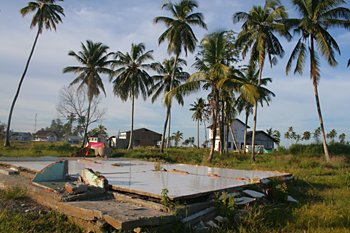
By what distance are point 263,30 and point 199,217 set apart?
16.8 metres

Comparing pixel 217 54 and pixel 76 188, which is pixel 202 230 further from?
pixel 217 54

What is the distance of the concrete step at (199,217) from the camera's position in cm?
396

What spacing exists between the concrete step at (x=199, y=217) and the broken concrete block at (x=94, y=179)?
2.11m

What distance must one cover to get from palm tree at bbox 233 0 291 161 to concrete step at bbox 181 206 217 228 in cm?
1329

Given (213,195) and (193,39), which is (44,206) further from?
(193,39)

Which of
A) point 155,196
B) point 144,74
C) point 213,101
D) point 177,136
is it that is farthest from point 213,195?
point 177,136

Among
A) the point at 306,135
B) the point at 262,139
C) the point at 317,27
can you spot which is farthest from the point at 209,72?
the point at 306,135

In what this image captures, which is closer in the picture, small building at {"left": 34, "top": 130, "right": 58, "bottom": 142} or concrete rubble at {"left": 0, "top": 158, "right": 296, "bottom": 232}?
concrete rubble at {"left": 0, "top": 158, "right": 296, "bottom": 232}

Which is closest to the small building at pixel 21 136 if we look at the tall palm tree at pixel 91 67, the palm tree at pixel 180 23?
the tall palm tree at pixel 91 67

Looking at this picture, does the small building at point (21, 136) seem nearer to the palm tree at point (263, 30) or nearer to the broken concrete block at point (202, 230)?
the palm tree at point (263, 30)

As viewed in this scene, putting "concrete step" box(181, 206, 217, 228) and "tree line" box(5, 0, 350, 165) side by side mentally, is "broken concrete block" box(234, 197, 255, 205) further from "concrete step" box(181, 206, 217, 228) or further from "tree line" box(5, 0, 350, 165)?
"tree line" box(5, 0, 350, 165)

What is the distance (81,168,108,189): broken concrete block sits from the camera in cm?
523

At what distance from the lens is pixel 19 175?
700 cm

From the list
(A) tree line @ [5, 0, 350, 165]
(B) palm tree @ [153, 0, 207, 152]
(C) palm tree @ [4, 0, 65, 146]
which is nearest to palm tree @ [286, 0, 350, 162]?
(A) tree line @ [5, 0, 350, 165]
